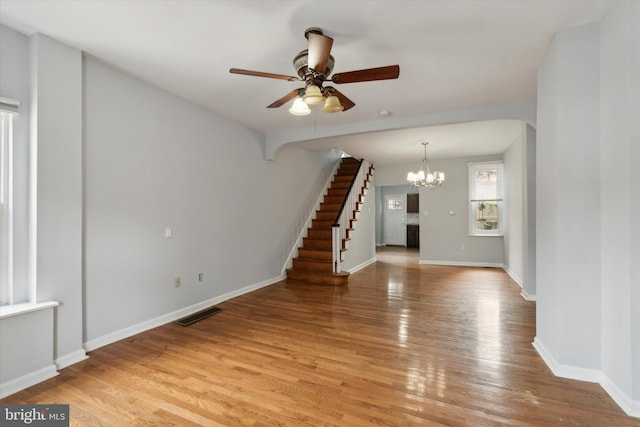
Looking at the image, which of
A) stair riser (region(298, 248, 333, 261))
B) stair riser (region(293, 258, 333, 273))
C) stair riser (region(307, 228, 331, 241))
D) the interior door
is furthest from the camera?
the interior door

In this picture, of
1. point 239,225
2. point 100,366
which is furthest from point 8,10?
point 239,225

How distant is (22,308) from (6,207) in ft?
2.65

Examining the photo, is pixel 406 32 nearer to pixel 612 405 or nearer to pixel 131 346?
pixel 612 405

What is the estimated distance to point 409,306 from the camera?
13.4 feet

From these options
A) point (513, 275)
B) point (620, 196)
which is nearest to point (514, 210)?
point (513, 275)

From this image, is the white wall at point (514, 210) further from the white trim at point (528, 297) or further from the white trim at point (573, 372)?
the white trim at point (573, 372)

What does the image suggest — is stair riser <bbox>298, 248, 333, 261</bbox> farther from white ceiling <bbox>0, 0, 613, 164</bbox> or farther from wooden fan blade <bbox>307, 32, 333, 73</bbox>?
wooden fan blade <bbox>307, 32, 333, 73</bbox>

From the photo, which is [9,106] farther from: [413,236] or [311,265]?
[413,236]

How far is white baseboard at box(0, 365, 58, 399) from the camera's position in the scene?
2.08m

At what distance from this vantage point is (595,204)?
2.18 metres

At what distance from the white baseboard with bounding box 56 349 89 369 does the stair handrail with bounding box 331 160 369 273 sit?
12.6 ft

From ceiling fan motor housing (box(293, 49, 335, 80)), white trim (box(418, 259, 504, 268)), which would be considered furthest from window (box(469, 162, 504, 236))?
ceiling fan motor housing (box(293, 49, 335, 80))

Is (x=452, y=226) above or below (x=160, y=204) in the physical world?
below

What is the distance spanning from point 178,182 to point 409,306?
348cm
